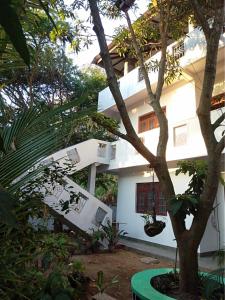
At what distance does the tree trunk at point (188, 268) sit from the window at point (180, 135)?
5567mm

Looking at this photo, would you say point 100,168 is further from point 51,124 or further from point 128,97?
point 51,124

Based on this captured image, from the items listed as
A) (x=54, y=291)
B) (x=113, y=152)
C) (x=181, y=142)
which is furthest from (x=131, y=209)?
(x=54, y=291)

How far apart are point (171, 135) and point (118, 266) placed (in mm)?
4194

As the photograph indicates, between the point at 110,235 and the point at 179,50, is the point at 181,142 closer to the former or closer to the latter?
the point at 179,50

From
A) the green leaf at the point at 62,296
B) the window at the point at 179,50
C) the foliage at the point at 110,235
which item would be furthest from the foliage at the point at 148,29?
the green leaf at the point at 62,296

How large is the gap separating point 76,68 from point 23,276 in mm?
16075

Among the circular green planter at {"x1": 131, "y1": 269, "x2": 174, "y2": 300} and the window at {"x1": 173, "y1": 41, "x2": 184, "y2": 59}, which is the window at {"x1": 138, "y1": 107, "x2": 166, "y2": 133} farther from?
the circular green planter at {"x1": 131, "y1": 269, "x2": 174, "y2": 300}

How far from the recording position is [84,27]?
6965 mm

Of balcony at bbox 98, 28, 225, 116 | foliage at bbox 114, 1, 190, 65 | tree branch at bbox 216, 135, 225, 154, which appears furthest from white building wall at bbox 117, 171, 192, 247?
tree branch at bbox 216, 135, 225, 154

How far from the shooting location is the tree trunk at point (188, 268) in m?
3.65

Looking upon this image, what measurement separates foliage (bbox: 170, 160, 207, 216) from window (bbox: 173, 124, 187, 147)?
4680 mm

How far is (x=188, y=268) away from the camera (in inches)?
146

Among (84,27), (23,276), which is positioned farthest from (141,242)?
(23,276)

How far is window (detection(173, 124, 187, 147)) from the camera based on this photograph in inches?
355
